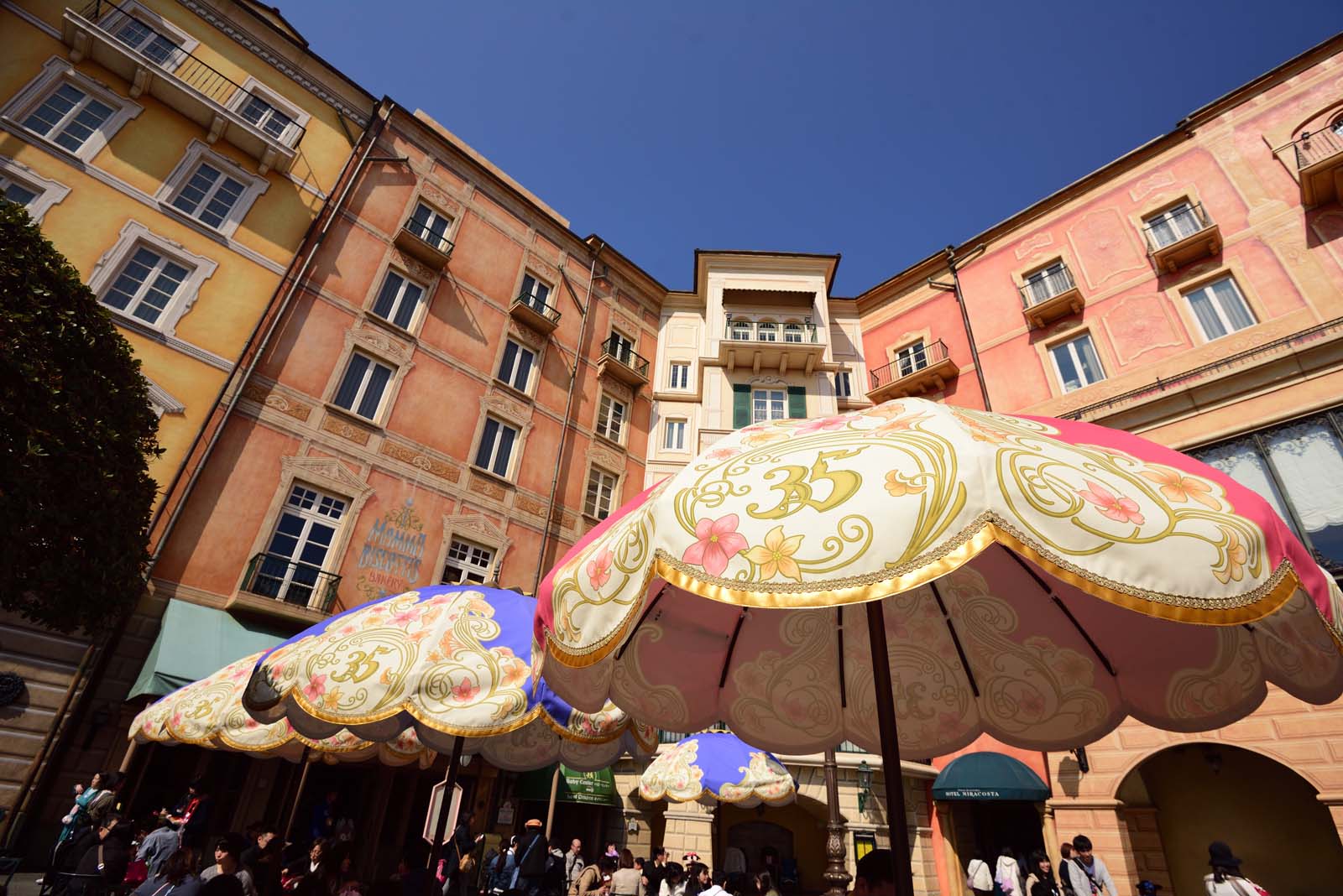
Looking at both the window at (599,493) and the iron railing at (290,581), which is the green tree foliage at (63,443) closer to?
the iron railing at (290,581)

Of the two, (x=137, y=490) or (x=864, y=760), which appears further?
(x=864, y=760)

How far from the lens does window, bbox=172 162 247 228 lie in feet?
45.3

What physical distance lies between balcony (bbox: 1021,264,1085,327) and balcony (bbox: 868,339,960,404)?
258 cm

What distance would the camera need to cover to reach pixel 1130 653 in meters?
3.49

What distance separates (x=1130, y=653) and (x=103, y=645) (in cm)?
1429

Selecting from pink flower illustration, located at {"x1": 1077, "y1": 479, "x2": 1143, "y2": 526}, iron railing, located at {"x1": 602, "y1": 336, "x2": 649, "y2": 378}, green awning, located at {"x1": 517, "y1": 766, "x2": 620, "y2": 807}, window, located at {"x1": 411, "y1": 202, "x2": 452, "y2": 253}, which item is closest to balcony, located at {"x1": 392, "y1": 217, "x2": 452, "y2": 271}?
window, located at {"x1": 411, "y1": 202, "x2": 452, "y2": 253}

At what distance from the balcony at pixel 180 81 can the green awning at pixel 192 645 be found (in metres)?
10.9

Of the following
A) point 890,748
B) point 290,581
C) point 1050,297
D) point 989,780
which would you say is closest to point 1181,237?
point 1050,297

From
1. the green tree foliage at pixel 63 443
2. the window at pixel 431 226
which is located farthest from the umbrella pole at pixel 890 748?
the window at pixel 431 226

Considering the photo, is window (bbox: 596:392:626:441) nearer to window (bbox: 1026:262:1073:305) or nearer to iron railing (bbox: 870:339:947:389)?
iron railing (bbox: 870:339:947:389)

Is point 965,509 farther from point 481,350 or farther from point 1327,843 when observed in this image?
point 481,350

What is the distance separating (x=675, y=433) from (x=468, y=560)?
9235mm

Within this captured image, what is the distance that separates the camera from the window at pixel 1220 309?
13.5 meters

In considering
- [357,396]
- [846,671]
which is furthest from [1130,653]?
[357,396]
